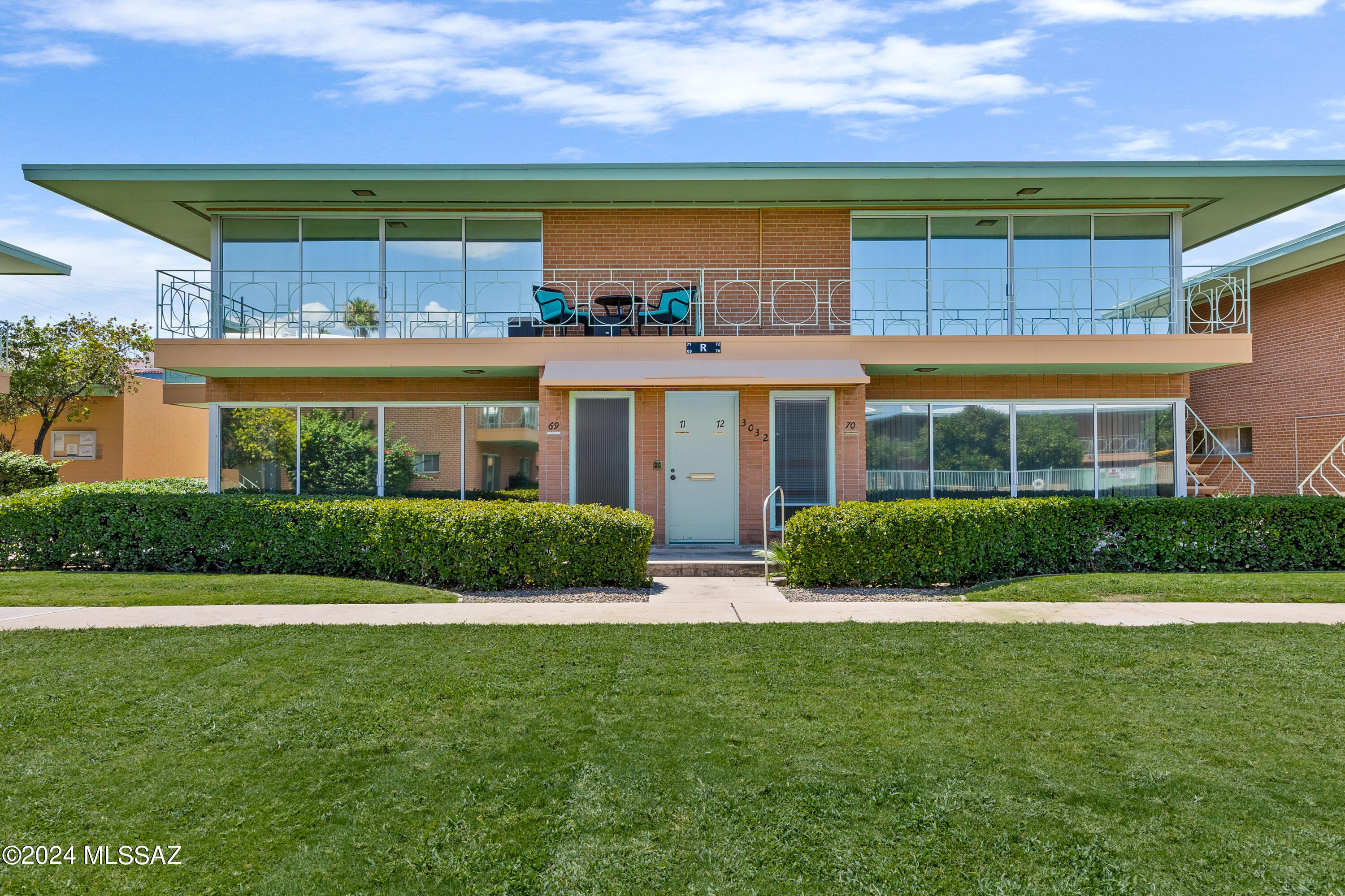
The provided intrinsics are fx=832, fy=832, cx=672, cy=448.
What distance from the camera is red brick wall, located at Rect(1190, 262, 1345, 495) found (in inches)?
639

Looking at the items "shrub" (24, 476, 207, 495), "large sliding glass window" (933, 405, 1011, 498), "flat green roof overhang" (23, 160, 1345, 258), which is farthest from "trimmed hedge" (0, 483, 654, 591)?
"large sliding glass window" (933, 405, 1011, 498)

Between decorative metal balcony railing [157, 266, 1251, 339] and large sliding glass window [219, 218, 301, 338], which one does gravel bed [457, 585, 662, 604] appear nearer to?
decorative metal balcony railing [157, 266, 1251, 339]

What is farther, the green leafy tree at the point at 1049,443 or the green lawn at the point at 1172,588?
the green leafy tree at the point at 1049,443

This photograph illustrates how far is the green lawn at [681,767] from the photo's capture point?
3277 millimetres

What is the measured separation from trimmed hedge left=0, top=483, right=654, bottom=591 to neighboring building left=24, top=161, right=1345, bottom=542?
3027mm

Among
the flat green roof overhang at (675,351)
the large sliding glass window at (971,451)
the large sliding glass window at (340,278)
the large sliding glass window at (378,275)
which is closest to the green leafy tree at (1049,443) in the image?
the large sliding glass window at (971,451)

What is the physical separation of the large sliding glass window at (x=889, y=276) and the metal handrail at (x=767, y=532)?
325 cm

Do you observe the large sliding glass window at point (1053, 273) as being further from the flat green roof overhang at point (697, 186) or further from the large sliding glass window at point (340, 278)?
the large sliding glass window at point (340, 278)

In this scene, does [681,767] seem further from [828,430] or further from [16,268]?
[16,268]

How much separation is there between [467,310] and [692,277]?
151 inches

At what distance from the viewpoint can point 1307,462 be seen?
16625 mm

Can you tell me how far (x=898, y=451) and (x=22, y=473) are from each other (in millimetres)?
15599

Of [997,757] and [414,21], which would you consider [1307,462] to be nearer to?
[997,757]

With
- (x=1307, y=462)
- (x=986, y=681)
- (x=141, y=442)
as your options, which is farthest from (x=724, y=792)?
(x=141, y=442)
